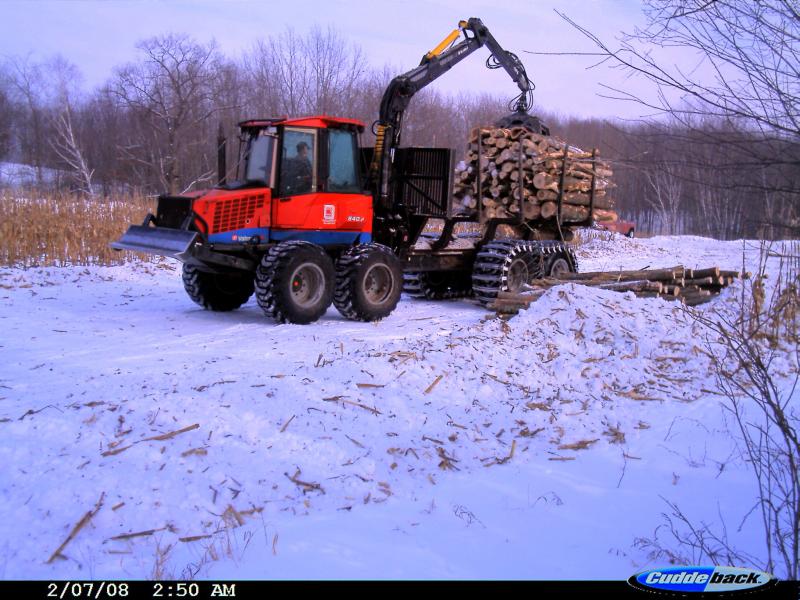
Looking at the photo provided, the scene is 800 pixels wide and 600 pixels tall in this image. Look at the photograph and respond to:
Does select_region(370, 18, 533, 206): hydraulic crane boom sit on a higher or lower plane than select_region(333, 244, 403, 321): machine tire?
higher

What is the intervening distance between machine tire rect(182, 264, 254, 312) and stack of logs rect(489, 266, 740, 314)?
383 centimetres

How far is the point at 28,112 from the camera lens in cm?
4256

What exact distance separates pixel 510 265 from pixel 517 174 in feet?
5.15

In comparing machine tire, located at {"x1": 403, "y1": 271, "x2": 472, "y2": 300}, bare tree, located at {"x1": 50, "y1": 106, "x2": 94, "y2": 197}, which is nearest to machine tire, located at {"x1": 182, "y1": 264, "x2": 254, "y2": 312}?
machine tire, located at {"x1": 403, "y1": 271, "x2": 472, "y2": 300}

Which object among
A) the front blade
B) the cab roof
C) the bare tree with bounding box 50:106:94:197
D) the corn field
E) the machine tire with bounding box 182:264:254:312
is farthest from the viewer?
the bare tree with bounding box 50:106:94:197

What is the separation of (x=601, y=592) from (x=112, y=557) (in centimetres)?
249

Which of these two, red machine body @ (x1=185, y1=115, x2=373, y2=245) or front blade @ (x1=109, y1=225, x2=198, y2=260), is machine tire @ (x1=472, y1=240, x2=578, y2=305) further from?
front blade @ (x1=109, y1=225, x2=198, y2=260)

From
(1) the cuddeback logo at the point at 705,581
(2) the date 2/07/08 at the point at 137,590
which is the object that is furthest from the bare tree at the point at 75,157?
(1) the cuddeback logo at the point at 705,581

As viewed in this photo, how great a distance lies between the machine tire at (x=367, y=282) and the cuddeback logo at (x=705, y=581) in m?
6.95

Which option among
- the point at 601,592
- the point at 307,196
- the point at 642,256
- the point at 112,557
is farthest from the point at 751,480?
the point at 642,256

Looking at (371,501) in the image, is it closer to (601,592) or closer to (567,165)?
(601,592)

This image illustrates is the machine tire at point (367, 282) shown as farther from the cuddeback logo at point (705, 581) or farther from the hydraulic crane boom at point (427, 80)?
the cuddeback logo at point (705, 581)

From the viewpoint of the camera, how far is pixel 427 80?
37.0 ft

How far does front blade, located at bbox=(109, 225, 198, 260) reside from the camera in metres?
8.35
